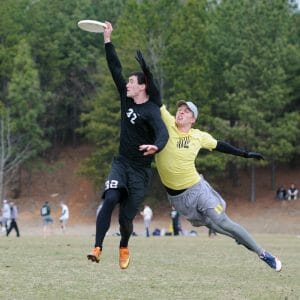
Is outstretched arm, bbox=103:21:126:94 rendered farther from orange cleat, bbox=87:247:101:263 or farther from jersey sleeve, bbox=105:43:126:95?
orange cleat, bbox=87:247:101:263

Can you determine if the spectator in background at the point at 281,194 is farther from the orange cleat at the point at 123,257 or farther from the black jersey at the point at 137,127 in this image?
the black jersey at the point at 137,127

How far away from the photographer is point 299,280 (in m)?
11.7

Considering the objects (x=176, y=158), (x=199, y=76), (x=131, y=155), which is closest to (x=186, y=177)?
(x=176, y=158)

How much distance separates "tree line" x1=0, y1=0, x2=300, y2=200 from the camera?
45844 millimetres

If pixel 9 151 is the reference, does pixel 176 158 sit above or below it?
below

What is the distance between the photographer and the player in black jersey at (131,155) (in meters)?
9.02

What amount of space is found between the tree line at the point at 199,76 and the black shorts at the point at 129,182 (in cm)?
→ 3627

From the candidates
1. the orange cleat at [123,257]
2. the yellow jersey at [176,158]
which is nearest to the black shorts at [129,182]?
the yellow jersey at [176,158]

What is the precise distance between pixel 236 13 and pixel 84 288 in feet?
130

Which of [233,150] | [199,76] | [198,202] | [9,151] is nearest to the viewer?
[198,202]

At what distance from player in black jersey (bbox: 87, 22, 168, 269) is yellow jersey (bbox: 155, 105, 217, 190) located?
27 cm

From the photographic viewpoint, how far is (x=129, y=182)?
914 centimetres

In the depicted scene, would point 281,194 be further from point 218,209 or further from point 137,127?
point 137,127

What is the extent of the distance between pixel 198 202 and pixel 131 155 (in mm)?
1142
